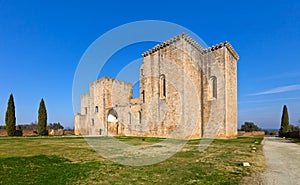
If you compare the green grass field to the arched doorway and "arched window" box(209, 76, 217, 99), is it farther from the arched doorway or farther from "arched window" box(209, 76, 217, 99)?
the arched doorway

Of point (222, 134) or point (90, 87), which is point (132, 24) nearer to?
point (222, 134)

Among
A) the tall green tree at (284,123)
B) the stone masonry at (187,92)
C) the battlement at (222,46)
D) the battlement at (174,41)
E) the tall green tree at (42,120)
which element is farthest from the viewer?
the tall green tree at (284,123)

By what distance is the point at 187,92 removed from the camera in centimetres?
1952

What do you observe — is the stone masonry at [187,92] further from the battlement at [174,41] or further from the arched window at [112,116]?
the arched window at [112,116]

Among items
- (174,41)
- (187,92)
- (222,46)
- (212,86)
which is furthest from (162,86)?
(222,46)

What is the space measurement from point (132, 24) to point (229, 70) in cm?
1210

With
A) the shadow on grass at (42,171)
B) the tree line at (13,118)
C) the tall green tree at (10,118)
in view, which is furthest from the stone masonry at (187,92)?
the tall green tree at (10,118)

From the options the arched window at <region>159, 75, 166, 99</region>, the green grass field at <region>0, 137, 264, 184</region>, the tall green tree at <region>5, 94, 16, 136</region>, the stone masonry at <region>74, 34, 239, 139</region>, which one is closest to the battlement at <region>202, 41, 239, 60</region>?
the stone masonry at <region>74, 34, 239, 139</region>

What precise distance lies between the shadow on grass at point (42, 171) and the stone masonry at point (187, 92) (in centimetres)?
1302

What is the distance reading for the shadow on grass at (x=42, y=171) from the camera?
528 centimetres

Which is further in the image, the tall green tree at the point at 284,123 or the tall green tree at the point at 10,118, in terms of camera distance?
the tall green tree at the point at 284,123

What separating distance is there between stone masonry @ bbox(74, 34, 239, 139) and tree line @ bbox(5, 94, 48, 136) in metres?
13.3

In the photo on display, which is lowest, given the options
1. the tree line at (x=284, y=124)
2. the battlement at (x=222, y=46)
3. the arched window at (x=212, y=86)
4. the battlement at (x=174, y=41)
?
the tree line at (x=284, y=124)

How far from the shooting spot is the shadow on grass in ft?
17.3
